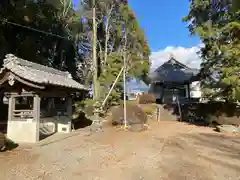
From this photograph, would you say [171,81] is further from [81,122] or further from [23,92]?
[23,92]

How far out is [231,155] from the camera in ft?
27.0

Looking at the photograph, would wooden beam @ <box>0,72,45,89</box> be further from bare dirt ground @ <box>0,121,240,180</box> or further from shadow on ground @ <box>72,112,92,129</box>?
shadow on ground @ <box>72,112,92,129</box>

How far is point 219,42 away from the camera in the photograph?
1741cm

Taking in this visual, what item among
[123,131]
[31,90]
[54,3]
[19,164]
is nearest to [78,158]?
[19,164]

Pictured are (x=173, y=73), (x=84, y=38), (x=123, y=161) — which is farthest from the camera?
(x=173, y=73)

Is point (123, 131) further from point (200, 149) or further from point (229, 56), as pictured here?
point (229, 56)

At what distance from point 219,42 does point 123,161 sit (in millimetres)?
13157

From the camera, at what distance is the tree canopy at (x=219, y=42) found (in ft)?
47.4

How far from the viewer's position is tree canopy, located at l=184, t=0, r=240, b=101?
14445mm

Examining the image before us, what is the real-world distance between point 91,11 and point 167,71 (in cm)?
1210

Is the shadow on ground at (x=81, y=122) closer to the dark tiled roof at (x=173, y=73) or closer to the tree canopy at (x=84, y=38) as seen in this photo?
the tree canopy at (x=84, y=38)

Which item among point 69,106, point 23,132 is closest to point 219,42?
point 69,106

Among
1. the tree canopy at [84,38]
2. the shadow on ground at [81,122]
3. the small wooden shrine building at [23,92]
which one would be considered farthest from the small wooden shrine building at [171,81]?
the small wooden shrine building at [23,92]

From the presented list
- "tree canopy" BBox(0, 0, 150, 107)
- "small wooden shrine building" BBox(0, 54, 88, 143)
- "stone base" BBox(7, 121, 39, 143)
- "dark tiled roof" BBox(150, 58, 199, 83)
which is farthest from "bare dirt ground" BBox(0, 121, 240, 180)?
"dark tiled roof" BBox(150, 58, 199, 83)
